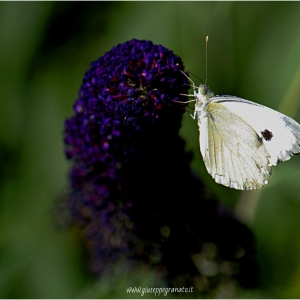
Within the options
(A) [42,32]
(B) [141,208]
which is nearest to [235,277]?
(B) [141,208]

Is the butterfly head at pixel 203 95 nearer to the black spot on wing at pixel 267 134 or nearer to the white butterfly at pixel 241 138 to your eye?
the white butterfly at pixel 241 138

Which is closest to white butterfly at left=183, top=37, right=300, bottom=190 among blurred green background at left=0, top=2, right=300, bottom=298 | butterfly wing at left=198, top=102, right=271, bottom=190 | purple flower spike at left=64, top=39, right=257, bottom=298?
butterfly wing at left=198, top=102, right=271, bottom=190

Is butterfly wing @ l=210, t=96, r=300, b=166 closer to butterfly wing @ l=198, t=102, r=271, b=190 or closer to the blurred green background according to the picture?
butterfly wing @ l=198, t=102, r=271, b=190

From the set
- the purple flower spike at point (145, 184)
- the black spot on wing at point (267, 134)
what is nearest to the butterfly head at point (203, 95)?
the purple flower spike at point (145, 184)

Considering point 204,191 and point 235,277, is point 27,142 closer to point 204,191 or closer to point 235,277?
point 204,191

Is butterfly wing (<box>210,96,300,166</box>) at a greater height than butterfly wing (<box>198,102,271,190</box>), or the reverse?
butterfly wing (<box>210,96,300,166</box>)

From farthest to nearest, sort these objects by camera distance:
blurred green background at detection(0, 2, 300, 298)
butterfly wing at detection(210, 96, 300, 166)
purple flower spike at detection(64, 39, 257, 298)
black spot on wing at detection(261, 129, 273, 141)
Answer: blurred green background at detection(0, 2, 300, 298)
black spot on wing at detection(261, 129, 273, 141)
butterfly wing at detection(210, 96, 300, 166)
purple flower spike at detection(64, 39, 257, 298)

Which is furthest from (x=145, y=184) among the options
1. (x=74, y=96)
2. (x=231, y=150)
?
(x=74, y=96)
